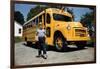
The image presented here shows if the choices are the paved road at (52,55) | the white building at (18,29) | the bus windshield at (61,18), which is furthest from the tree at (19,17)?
the bus windshield at (61,18)

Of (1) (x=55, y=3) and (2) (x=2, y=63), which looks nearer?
(2) (x=2, y=63)

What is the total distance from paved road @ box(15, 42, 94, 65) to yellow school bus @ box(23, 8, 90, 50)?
0.21 feet

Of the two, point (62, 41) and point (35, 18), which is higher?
point (35, 18)

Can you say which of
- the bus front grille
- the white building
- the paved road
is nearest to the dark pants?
the paved road

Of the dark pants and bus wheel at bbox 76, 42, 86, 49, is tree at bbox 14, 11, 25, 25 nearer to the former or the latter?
the dark pants

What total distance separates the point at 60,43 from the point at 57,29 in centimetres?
16

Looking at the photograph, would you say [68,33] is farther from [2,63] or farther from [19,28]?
[2,63]

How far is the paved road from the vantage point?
1980 millimetres

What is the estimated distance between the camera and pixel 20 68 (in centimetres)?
199

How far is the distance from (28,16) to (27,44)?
0.95 feet

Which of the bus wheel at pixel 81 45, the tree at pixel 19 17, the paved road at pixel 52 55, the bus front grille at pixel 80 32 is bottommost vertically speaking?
the paved road at pixel 52 55

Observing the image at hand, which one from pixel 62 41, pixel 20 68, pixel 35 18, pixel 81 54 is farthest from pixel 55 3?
pixel 20 68

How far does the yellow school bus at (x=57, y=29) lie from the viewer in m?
2.04

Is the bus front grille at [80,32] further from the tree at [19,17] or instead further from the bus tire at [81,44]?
the tree at [19,17]
